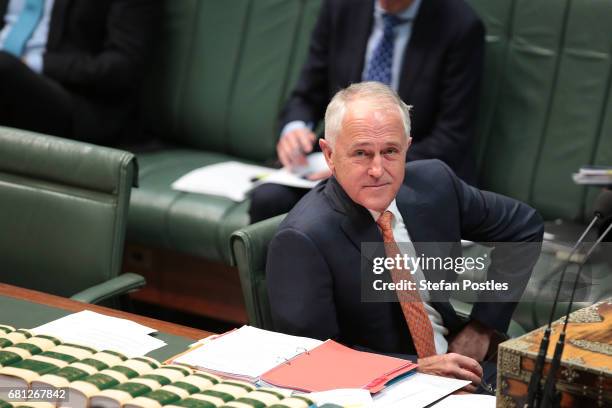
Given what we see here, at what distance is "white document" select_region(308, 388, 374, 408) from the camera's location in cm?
190

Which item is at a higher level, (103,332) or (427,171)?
(427,171)

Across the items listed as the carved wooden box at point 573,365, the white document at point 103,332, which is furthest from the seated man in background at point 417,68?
the carved wooden box at point 573,365

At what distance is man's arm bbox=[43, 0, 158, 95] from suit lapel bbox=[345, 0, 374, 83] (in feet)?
3.32

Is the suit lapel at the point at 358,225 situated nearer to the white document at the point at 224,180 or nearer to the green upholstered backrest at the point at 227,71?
the white document at the point at 224,180

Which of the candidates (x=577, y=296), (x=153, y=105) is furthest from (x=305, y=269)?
(x=153, y=105)

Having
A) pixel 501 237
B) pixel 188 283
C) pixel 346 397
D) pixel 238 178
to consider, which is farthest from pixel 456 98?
pixel 346 397

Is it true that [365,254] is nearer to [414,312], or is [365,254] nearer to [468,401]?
[414,312]

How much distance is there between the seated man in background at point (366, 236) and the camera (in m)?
2.38

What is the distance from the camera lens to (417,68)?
3.78m

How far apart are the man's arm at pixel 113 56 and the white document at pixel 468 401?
2.77m

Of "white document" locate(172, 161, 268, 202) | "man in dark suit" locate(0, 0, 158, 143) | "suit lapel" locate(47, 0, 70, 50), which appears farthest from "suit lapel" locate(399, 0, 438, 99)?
"suit lapel" locate(47, 0, 70, 50)

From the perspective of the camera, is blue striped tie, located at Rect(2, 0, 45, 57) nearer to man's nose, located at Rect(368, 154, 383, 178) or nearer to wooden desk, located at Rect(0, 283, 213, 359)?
wooden desk, located at Rect(0, 283, 213, 359)

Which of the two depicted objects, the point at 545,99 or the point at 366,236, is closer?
the point at 366,236

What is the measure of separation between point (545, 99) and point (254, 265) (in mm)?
1775
